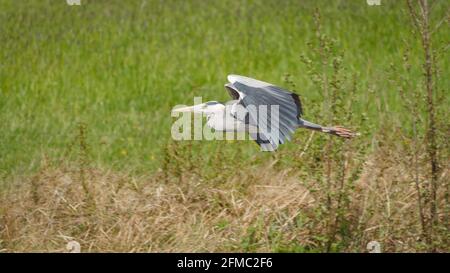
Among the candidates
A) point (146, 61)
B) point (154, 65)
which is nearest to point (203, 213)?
point (154, 65)

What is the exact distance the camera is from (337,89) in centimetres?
621

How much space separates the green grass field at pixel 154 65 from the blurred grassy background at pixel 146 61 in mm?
14

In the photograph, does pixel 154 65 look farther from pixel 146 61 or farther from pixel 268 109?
pixel 268 109

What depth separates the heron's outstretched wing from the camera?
18.4 ft

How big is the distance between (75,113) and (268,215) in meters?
2.98

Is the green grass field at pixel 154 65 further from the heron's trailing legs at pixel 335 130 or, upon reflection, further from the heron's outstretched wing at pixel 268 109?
the heron's outstretched wing at pixel 268 109

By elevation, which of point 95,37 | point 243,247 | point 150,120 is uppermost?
point 95,37

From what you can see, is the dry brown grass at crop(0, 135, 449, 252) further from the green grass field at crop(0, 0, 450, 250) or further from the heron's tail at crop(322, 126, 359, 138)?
A: the heron's tail at crop(322, 126, 359, 138)

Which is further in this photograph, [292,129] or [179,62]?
[179,62]

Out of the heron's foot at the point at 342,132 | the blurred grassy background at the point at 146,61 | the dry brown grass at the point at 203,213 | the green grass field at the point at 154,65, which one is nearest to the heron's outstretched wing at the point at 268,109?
the heron's foot at the point at 342,132

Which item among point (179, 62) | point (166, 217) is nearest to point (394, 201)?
point (166, 217)

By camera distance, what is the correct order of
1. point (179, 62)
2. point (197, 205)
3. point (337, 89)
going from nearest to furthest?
1. point (337, 89)
2. point (197, 205)
3. point (179, 62)

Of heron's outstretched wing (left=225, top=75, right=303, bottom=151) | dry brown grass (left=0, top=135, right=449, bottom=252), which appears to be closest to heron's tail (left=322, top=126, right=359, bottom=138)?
heron's outstretched wing (left=225, top=75, right=303, bottom=151)

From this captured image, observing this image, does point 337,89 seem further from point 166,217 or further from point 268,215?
point 166,217
